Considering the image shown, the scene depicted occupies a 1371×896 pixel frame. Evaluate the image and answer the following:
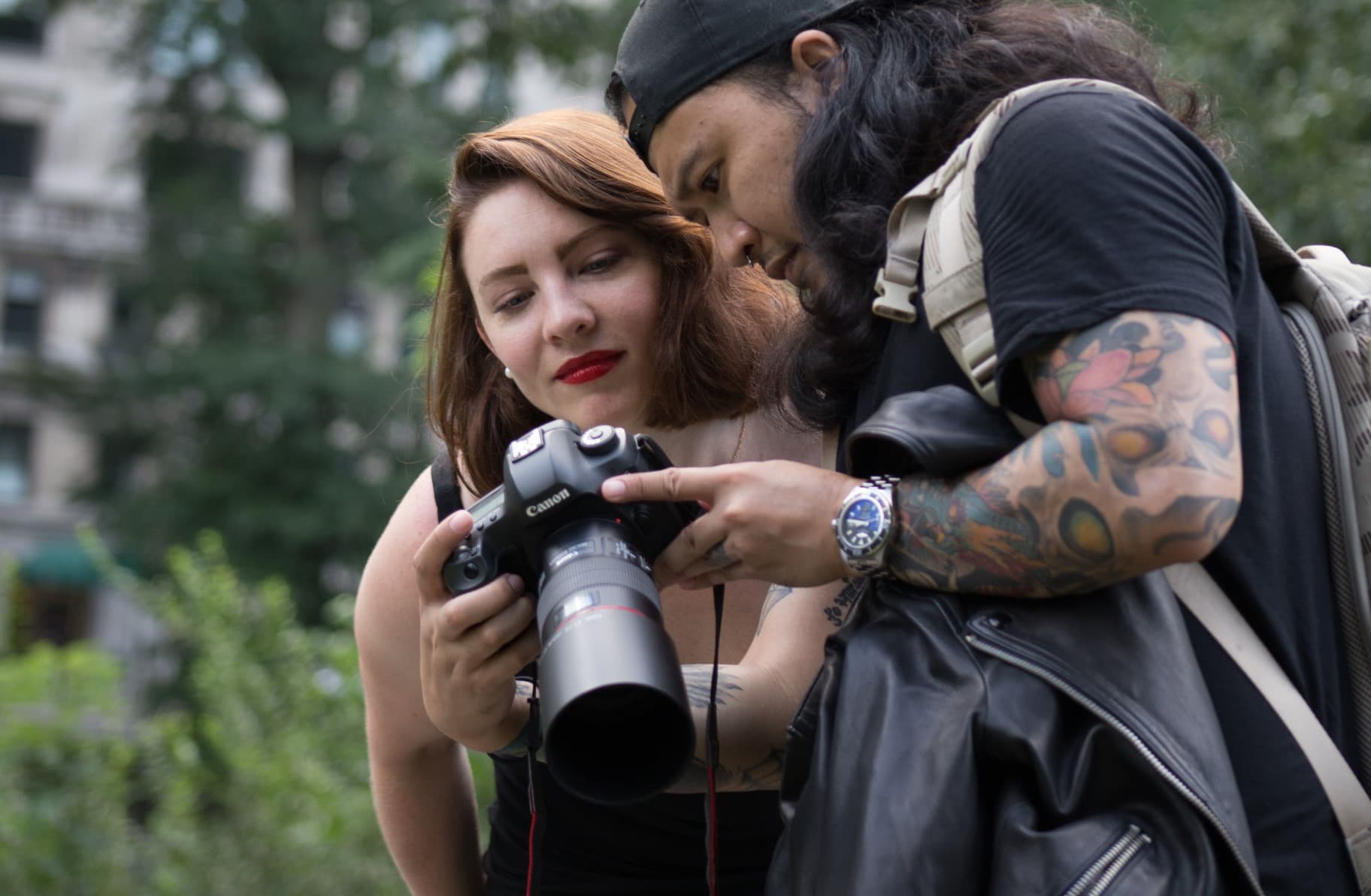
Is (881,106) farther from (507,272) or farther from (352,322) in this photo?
(352,322)

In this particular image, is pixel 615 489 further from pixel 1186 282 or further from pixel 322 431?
pixel 322 431

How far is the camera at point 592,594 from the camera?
4.76 ft

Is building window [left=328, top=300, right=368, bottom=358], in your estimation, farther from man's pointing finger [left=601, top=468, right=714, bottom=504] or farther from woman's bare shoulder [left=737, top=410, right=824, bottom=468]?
man's pointing finger [left=601, top=468, right=714, bottom=504]

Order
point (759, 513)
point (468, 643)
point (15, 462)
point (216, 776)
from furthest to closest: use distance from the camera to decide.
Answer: point (15, 462)
point (216, 776)
point (468, 643)
point (759, 513)

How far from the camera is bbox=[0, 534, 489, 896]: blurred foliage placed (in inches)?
206

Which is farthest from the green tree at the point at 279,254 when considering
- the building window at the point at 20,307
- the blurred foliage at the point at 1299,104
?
the blurred foliage at the point at 1299,104

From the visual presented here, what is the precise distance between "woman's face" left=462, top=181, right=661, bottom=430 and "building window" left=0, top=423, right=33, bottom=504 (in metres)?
22.6

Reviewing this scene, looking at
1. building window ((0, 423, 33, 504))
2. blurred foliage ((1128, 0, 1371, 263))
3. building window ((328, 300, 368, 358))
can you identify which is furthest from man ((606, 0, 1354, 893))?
building window ((0, 423, 33, 504))

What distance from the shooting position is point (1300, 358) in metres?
1.51

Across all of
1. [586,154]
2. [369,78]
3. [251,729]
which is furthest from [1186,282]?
[369,78]

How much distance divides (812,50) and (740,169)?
0.16 meters

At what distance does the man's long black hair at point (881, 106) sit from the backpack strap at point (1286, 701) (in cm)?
42

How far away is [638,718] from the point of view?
160 cm

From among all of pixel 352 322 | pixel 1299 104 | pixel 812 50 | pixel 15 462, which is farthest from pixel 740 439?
pixel 15 462
